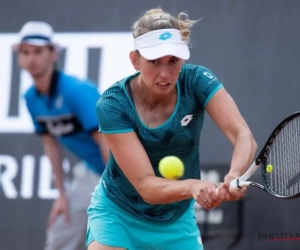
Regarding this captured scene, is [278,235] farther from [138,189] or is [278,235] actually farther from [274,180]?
[138,189]

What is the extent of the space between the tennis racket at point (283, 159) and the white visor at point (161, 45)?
17.9 inches

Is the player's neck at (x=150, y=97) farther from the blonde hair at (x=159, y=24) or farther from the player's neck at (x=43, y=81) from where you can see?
the player's neck at (x=43, y=81)

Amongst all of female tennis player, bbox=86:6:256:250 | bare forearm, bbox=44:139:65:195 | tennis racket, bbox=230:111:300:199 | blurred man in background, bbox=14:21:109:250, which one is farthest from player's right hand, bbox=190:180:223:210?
bare forearm, bbox=44:139:65:195

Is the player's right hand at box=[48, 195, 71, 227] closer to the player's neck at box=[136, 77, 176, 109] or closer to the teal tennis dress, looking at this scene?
the teal tennis dress

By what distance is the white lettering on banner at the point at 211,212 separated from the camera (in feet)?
15.9

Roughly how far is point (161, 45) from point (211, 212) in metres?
2.06

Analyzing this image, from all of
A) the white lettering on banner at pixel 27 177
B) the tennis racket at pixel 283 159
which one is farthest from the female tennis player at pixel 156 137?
the white lettering on banner at pixel 27 177

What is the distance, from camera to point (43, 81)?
457 centimetres

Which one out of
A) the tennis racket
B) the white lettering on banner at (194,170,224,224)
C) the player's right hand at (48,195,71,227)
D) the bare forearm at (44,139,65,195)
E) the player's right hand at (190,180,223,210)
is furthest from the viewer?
the white lettering on banner at (194,170,224,224)

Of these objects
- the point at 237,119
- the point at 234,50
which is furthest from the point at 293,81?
the point at 237,119

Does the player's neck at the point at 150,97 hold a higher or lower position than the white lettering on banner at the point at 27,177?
higher

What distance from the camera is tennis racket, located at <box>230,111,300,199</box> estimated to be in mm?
3031

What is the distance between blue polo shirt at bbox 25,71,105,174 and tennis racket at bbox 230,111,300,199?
1384mm

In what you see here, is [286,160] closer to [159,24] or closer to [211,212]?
[159,24]
